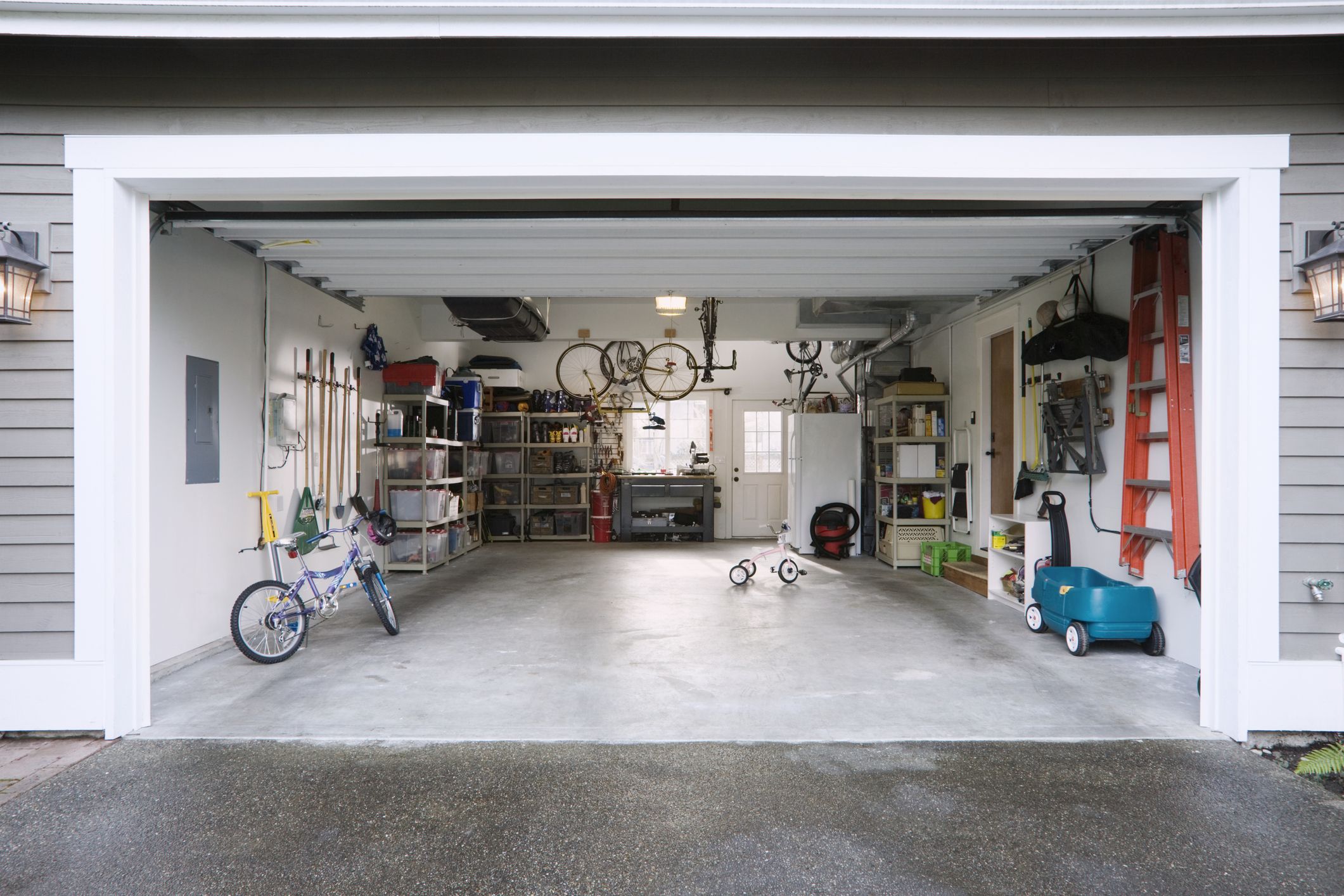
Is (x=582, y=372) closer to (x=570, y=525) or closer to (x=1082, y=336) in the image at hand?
(x=570, y=525)

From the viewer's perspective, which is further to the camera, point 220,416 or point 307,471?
point 307,471

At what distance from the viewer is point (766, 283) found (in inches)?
208

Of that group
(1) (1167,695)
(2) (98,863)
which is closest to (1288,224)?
(1) (1167,695)

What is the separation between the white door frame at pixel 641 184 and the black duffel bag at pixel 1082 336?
1.49m

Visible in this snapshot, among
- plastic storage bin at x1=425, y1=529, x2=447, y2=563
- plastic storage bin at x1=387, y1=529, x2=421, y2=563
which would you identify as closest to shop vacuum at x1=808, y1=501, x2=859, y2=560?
plastic storage bin at x1=425, y1=529, x2=447, y2=563

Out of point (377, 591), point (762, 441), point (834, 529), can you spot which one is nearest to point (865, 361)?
point (834, 529)

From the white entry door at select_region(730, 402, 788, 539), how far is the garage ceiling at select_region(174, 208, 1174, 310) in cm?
535

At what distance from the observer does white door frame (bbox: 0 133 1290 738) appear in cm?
288

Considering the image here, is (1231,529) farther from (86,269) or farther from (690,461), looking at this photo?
(690,461)

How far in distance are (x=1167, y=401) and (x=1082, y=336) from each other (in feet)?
2.56

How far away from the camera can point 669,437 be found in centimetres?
1131

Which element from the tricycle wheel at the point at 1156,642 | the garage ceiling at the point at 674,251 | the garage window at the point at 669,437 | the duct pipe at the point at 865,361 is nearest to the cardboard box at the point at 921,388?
the duct pipe at the point at 865,361

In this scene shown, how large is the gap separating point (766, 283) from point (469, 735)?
3651mm

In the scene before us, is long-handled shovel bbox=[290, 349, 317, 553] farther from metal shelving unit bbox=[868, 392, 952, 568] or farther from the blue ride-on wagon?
metal shelving unit bbox=[868, 392, 952, 568]
